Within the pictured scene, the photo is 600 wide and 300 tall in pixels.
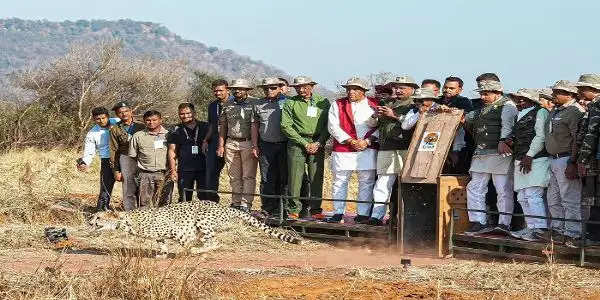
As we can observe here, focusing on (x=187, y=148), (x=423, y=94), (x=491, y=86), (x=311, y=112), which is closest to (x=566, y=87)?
(x=491, y=86)

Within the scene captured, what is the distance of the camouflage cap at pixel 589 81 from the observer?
10.8m

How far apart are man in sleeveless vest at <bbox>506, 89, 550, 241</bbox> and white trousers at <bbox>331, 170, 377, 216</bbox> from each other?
6.85ft

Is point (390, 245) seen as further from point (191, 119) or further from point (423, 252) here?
point (191, 119)

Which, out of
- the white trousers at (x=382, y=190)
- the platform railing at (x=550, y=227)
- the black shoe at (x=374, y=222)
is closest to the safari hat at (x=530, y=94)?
the platform railing at (x=550, y=227)

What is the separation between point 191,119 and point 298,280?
595cm

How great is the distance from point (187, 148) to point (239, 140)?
0.79 metres

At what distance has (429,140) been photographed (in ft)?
38.8

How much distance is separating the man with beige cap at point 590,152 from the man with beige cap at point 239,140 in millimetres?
4865

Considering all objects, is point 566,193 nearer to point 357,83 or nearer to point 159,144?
point 357,83

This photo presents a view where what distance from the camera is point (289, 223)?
13.3 m

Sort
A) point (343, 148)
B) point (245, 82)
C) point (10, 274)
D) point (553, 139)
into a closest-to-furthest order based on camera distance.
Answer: point (10, 274)
point (553, 139)
point (343, 148)
point (245, 82)

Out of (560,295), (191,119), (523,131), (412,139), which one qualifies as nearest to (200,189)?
(191,119)

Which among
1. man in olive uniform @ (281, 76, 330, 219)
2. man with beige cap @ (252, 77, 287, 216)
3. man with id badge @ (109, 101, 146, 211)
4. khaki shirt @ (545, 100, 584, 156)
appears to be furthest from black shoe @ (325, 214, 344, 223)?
man with id badge @ (109, 101, 146, 211)

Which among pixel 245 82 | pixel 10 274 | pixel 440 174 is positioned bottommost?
pixel 10 274
